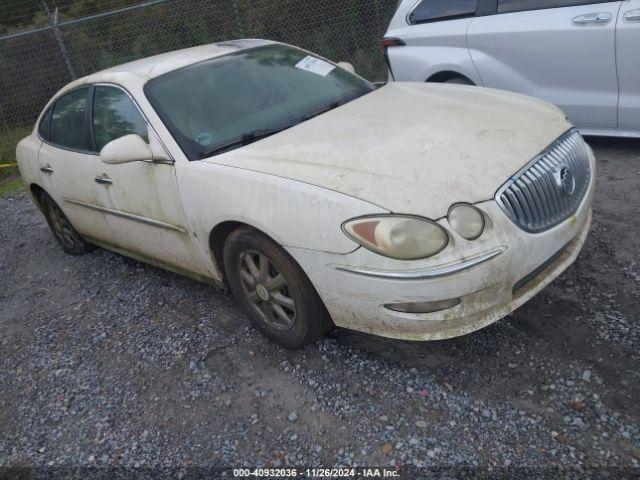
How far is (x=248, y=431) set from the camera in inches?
111

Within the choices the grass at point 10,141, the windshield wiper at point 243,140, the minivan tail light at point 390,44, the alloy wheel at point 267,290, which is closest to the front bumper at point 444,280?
the alloy wheel at point 267,290

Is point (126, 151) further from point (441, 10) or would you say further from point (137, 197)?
point (441, 10)

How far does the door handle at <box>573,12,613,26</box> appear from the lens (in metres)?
4.44

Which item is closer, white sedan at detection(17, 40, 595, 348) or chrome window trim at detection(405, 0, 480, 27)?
white sedan at detection(17, 40, 595, 348)

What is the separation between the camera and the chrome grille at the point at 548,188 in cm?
270

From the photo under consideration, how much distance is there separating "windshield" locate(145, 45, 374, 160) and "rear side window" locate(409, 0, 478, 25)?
5.73 ft

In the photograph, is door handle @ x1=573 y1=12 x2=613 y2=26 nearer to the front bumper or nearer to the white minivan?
the white minivan

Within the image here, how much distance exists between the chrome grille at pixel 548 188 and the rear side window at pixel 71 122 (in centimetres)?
292

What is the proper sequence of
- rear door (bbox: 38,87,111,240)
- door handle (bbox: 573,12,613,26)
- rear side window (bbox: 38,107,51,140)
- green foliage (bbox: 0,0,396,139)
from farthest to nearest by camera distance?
1. green foliage (bbox: 0,0,396,139)
2. rear side window (bbox: 38,107,51,140)
3. door handle (bbox: 573,12,613,26)
4. rear door (bbox: 38,87,111,240)

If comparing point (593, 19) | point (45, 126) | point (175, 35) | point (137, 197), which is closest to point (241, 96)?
point (137, 197)

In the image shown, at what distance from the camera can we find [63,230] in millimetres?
5273

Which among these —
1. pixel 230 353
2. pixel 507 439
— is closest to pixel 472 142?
pixel 507 439

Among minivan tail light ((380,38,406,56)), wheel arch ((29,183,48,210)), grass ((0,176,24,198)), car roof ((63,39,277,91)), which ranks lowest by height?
grass ((0,176,24,198))

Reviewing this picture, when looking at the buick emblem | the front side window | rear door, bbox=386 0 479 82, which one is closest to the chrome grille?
the buick emblem
